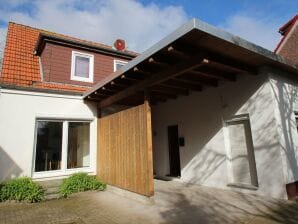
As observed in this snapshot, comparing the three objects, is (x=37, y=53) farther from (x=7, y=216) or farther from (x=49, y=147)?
(x=7, y=216)

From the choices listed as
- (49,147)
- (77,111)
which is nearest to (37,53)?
(77,111)

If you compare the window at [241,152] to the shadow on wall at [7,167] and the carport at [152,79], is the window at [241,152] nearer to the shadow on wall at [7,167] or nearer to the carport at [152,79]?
the carport at [152,79]

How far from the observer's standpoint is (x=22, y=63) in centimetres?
880

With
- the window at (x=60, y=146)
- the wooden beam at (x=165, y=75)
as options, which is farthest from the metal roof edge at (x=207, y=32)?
the window at (x=60, y=146)

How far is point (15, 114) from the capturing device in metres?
6.66

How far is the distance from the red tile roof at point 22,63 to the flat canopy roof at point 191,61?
6.68 feet

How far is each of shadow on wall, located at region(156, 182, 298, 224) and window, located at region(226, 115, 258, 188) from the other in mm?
496

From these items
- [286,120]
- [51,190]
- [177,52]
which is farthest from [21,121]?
[286,120]

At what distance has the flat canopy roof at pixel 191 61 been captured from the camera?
3.80 m

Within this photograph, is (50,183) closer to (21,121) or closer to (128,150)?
(21,121)

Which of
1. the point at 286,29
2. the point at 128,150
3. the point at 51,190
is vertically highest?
the point at 286,29

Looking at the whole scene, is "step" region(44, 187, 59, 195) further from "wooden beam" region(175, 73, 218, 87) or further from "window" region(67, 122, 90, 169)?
"wooden beam" region(175, 73, 218, 87)

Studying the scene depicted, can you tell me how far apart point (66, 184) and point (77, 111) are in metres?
2.52

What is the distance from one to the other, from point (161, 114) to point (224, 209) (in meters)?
5.26
